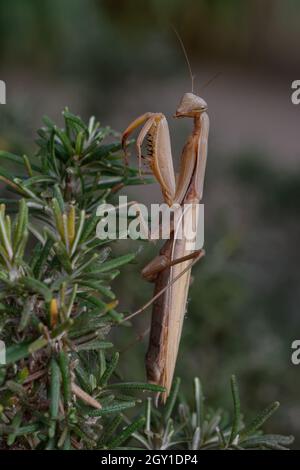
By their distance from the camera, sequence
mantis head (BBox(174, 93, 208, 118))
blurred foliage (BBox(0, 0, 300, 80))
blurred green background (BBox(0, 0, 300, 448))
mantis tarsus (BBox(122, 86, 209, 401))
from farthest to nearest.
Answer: blurred foliage (BBox(0, 0, 300, 80)) < blurred green background (BBox(0, 0, 300, 448)) < mantis head (BBox(174, 93, 208, 118)) < mantis tarsus (BBox(122, 86, 209, 401))

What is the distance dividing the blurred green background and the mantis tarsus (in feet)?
0.21

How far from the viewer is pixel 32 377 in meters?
0.66

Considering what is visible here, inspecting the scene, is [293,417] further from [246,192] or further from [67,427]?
[67,427]

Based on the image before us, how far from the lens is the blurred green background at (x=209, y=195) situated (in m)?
1.41

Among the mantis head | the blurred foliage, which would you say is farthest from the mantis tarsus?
the blurred foliage

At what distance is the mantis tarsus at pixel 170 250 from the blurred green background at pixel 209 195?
0.21 ft

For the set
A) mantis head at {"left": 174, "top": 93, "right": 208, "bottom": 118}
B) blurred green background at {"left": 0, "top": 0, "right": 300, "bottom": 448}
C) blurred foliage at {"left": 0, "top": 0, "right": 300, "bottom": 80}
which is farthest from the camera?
blurred foliage at {"left": 0, "top": 0, "right": 300, "bottom": 80}

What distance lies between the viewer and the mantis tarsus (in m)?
1.11

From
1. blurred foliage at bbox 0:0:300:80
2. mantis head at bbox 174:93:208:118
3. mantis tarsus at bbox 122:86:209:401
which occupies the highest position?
blurred foliage at bbox 0:0:300:80

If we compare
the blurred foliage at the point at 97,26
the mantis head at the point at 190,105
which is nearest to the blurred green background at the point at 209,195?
the blurred foliage at the point at 97,26

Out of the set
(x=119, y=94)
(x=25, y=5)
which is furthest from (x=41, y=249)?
(x=25, y=5)

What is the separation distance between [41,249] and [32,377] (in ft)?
0.50

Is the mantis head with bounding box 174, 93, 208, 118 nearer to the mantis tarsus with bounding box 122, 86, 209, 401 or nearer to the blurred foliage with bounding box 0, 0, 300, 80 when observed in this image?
the mantis tarsus with bounding box 122, 86, 209, 401

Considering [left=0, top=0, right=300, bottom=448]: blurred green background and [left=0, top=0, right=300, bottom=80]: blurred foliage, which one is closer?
[left=0, top=0, right=300, bottom=448]: blurred green background
